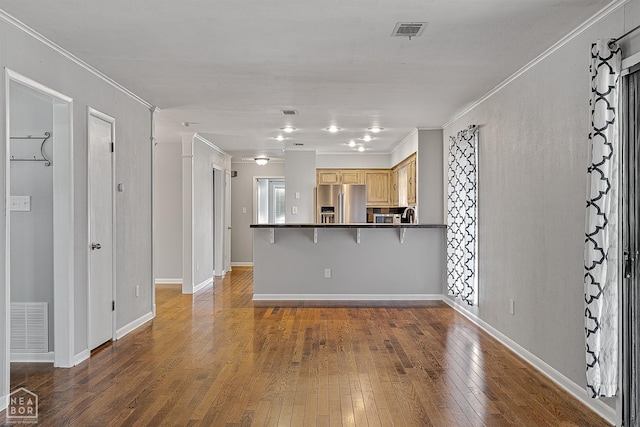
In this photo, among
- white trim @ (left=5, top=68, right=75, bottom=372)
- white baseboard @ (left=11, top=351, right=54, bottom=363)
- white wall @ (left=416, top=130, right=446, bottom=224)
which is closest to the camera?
white trim @ (left=5, top=68, right=75, bottom=372)

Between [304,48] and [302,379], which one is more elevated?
[304,48]

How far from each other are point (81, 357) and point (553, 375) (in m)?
3.76

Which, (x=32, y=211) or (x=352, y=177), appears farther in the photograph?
(x=352, y=177)

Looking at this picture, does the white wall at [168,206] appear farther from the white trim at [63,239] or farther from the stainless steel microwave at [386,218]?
the white trim at [63,239]

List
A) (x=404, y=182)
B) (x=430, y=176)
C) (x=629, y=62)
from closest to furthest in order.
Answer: (x=629, y=62), (x=430, y=176), (x=404, y=182)

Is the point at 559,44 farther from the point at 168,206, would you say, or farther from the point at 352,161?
the point at 168,206

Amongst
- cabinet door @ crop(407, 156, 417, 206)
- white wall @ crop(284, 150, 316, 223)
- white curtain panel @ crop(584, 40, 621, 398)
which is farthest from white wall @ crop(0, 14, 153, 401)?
white wall @ crop(284, 150, 316, 223)

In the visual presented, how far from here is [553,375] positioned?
3.71 metres

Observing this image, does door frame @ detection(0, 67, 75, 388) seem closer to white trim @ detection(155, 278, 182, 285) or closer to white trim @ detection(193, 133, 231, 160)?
white trim @ detection(193, 133, 231, 160)

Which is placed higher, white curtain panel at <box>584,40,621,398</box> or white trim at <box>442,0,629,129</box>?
white trim at <box>442,0,629,129</box>

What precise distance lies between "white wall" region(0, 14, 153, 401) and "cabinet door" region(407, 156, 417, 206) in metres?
3.89

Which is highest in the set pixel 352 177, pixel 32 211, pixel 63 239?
pixel 352 177

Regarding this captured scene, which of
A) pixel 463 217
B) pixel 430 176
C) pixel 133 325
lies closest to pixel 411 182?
pixel 430 176

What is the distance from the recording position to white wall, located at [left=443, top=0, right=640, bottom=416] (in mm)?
3381
